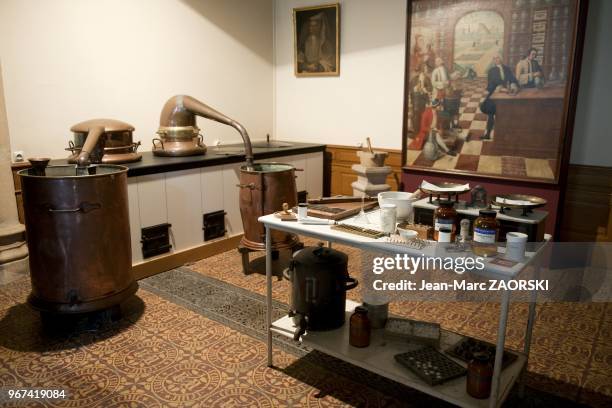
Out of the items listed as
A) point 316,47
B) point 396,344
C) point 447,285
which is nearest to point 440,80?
point 316,47

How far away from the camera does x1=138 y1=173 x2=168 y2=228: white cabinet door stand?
3.64m

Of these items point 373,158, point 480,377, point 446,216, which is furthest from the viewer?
point 373,158

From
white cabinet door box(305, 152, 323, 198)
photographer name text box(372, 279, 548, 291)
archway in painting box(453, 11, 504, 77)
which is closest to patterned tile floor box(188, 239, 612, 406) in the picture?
photographer name text box(372, 279, 548, 291)

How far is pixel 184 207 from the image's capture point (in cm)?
400

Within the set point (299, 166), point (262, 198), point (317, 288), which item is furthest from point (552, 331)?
point (299, 166)

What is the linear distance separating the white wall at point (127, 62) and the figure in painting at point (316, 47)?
507mm

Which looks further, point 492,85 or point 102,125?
point 492,85

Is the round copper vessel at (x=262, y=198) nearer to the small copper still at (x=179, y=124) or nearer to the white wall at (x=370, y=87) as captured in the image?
the small copper still at (x=179, y=124)

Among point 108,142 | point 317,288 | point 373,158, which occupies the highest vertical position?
point 108,142

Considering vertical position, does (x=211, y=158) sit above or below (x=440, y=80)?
below

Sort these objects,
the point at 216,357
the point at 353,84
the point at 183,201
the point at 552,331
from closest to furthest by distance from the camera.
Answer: the point at 216,357
the point at 552,331
the point at 183,201
the point at 353,84

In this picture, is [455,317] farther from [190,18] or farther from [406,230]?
[190,18]

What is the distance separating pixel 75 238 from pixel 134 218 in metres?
0.88

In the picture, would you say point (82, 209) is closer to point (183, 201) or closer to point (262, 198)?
point (183, 201)
